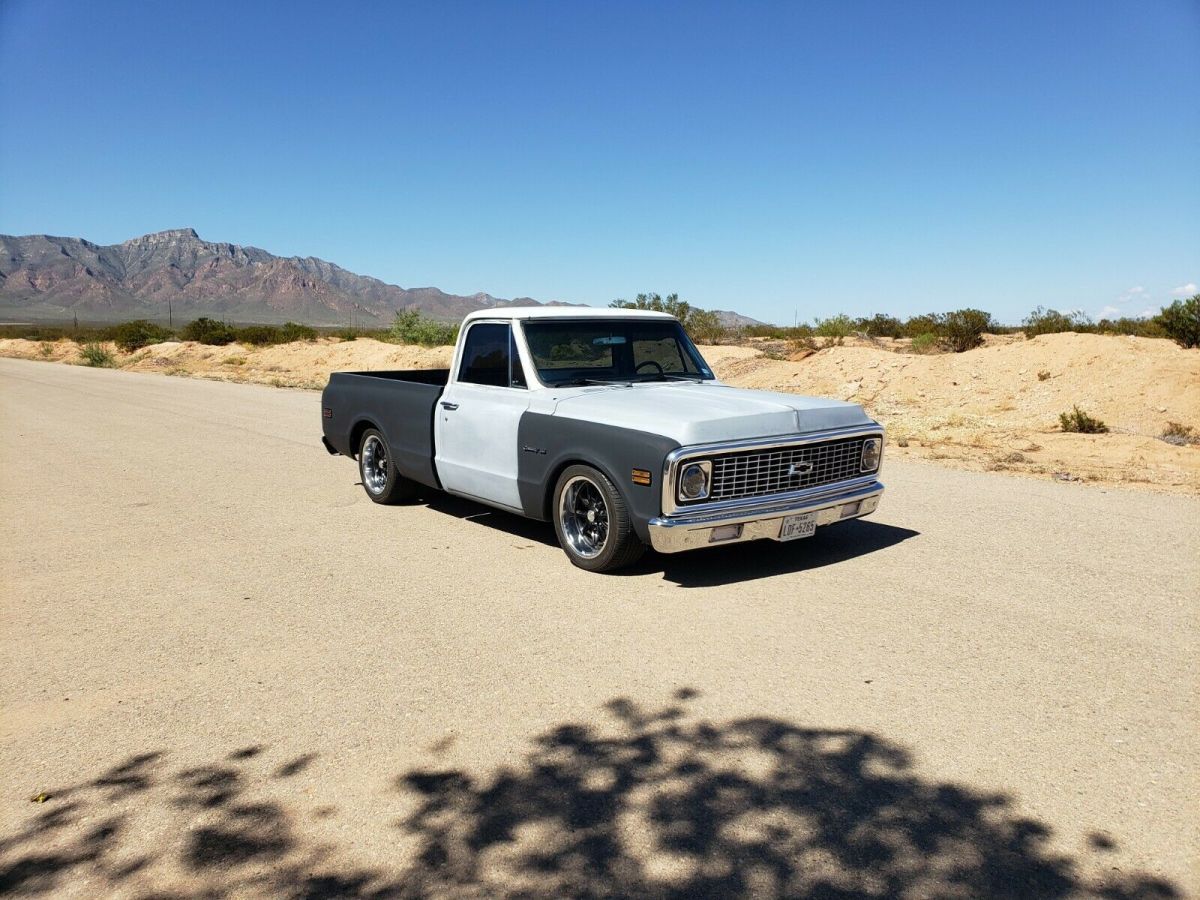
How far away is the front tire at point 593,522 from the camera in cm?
575

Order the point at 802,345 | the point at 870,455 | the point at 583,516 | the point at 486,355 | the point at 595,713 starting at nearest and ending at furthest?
1. the point at 595,713
2. the point at 583,516
3. the point at 870,455
4. the point at 486,355
5. the point at 802,345

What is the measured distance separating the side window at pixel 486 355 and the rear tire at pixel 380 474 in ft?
4.30

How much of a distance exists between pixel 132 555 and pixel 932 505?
22.8 ft

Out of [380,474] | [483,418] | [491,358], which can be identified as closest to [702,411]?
[483,418]

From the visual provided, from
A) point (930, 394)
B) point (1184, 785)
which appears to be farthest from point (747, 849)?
point (930, 394)

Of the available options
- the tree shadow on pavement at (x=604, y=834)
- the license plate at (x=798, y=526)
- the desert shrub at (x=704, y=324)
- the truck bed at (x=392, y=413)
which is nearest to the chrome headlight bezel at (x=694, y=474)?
the license plate at (x=798, y=526)

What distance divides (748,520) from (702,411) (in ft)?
2.61

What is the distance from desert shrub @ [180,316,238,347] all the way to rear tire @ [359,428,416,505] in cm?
4863

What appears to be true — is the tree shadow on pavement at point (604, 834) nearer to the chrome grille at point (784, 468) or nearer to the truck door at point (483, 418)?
the chrome grille at point (784, 468)

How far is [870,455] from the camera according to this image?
6555 millimetres

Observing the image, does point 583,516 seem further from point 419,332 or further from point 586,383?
point 419,332

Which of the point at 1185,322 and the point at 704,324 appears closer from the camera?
the point at 1185,322

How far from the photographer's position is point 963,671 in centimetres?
440

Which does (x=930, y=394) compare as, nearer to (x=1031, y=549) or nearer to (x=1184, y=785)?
(x=1031, y=549)
